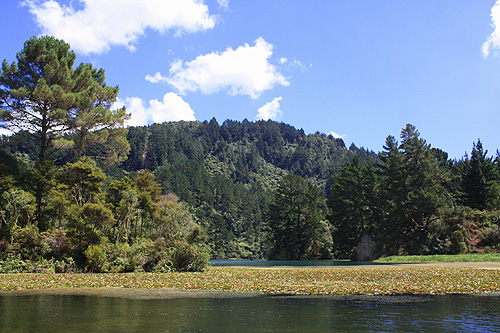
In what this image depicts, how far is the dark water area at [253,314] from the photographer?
9.27 metres

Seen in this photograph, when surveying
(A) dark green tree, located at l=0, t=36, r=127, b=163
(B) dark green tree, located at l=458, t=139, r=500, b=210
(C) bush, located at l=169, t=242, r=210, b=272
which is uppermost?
(A) dark green tree, located at l=0, t=36, r=127, b=163

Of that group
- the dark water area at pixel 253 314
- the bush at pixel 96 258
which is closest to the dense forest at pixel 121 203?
the bush at pixel 96 258

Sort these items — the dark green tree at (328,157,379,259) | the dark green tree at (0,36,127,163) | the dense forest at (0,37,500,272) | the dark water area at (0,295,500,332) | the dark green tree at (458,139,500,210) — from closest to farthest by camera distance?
the dark water area at (0,295,500,332) → the dense forest at (0,37,500,272) → the dark green tree at (0,36,127,163) → the dark green tree at (458,139,500,210) → the dark green tree at (328,157,379,259)

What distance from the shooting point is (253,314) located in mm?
11281

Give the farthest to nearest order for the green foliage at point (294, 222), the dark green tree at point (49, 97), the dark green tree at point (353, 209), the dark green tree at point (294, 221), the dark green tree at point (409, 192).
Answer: the dark green tree at point (294, 221) → the green foliage at point (294, 222) → the dark green tree at point (353, 209) → the dark green tree at point (409, 192) → the dark green tree at point (49, 97)

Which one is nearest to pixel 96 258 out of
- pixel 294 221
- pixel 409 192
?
pixel 409 192

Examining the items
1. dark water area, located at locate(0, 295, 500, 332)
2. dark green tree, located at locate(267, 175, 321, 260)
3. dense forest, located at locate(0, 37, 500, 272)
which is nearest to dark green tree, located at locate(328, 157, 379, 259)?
dense forest, located at locate(0, 37, 500, 272)

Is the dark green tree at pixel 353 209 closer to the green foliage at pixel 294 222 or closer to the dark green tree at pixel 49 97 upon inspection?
the green foliage at pixel 294 222

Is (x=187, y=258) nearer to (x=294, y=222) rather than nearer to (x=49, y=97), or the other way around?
(x=49, y=97)

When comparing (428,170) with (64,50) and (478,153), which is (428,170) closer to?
(478,153)

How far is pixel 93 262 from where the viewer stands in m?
27.6

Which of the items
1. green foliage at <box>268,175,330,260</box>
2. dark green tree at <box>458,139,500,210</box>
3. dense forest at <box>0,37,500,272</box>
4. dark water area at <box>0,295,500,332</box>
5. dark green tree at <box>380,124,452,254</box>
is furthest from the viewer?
green foliage at <box>268,175,330,260</box>

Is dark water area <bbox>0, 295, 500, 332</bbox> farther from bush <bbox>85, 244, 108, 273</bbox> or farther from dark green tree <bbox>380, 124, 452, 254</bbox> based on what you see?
dark green tree <bbox>380, 124, 452, 254</bbox>

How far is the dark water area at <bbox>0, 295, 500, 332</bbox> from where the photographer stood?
9.27 meters
